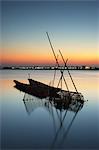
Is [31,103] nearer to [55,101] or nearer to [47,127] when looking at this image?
[55,101]

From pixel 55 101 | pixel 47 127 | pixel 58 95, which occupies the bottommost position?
pixel 47 127

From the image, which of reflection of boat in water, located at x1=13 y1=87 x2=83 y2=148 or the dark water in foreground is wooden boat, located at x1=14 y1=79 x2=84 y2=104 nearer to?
reflection of boat in water, located at x1=13 y1=87 x2=83 y2=148

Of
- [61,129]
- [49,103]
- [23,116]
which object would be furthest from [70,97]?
[61,129]

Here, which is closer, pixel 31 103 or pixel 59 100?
pixel 59 100

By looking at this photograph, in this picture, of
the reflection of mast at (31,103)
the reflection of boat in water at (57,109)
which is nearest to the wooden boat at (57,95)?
the reflection of boat in water at (57,109)

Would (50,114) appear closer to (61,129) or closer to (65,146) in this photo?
(61,129)

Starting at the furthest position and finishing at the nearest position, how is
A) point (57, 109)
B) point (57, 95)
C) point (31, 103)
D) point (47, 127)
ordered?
point (31, 103), point (57, 95), point (57, 109), point (47, 127)

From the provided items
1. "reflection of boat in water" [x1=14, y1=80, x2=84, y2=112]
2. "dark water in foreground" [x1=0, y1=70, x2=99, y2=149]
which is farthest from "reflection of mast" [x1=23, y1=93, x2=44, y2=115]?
"reflection of boat in water" [x1=14, y1=80, x2=84, y2=112]

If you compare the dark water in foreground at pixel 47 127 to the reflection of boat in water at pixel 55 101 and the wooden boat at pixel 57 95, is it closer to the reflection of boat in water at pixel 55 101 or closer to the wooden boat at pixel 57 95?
the reflection of boat in water at pixel 55 101

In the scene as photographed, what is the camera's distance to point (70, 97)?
12141mm

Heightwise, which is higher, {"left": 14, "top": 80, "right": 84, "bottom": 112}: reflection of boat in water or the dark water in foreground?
{"left": 14, "top": 80, "right": 84, "bottom": 112}: reflection of boat in water

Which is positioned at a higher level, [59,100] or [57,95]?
[57,95]

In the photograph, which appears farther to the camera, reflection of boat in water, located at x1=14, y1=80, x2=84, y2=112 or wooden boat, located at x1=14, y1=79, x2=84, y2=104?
wooden boat, located at x1=14, y1=79, x2=84, y2=104

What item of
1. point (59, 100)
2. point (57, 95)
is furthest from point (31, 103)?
point (59, 100)
